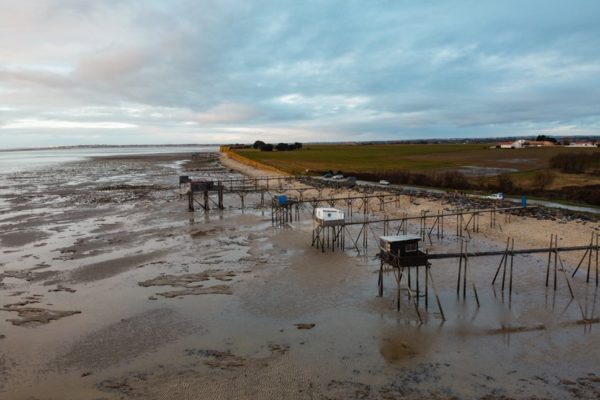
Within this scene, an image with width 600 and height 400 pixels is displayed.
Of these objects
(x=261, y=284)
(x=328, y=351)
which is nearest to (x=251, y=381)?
(x=328, y=351)

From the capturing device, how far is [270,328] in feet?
50.2

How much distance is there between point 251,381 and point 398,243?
7.79 meters

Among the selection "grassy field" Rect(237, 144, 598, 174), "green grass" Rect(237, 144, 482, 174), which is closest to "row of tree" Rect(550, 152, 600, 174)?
"grassy field" Rect(237, 144, 598, 174)

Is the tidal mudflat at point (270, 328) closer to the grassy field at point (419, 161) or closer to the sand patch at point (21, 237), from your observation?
the sand patch at point (21, 237)

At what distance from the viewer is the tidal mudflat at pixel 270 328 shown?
38.5ft

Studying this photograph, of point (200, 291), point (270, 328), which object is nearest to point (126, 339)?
point (200, 291)

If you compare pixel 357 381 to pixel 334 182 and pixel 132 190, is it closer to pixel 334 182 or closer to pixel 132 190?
pixel 334 182

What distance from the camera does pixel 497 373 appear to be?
1216 centimetres

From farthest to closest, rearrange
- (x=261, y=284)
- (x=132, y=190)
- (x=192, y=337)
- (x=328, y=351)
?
1. (x=132, y=190)
2. (x=261, y=284)
3. (x=192, y=337)
4. (x=328, y=351)

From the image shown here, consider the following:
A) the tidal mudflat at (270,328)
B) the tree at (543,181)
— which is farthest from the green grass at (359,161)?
the tidal mudflat at (270,328)

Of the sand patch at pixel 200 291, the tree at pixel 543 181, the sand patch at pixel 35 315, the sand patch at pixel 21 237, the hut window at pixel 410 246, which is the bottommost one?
the sand patch at pixel 35 315

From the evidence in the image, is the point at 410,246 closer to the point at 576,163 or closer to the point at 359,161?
the point at 576,163

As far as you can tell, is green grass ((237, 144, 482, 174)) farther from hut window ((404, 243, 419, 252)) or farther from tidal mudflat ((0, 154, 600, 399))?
hut window ((404, 243, 419, 252))

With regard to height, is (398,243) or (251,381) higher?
(398,243)
